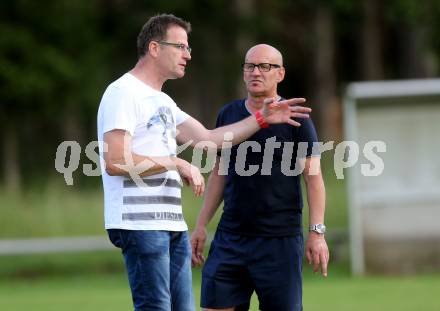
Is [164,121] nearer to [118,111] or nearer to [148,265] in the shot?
[118,111]

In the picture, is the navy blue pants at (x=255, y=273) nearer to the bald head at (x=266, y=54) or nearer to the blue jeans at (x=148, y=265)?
the blue jeans at (x=148, y=265)

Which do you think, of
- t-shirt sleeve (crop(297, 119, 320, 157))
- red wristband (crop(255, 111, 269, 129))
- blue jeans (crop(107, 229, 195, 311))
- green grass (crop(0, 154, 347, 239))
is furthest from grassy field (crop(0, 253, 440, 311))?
blue jeans (crop(107, 229, 195, 311))

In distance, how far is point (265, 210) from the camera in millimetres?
7473

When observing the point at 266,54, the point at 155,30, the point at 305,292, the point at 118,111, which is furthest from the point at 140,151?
the point at 305,292

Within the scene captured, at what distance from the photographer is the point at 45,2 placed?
109 ft

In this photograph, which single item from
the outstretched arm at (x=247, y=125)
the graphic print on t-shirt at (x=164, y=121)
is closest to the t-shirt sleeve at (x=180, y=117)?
the outstretched arm at (x=247, y=125)

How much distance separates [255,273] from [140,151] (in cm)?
130

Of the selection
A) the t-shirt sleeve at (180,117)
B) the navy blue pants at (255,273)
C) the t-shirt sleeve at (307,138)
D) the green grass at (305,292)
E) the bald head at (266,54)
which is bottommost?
the green grass at (305,292)

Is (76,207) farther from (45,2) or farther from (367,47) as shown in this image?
(367,47)

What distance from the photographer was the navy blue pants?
7.51 meters

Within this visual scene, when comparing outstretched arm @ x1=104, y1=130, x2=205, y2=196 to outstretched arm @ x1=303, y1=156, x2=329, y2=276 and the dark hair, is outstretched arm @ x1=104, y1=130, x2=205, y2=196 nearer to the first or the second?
the dark hair

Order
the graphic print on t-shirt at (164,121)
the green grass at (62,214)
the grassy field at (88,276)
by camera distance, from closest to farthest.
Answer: the graphic print on t-shirt at (164,121), the grassy field at (88,276), the green grass at (62,214)

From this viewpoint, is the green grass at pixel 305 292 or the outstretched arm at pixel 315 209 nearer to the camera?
the outstretched arm at pixel 315 209

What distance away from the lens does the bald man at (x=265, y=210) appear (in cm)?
740
